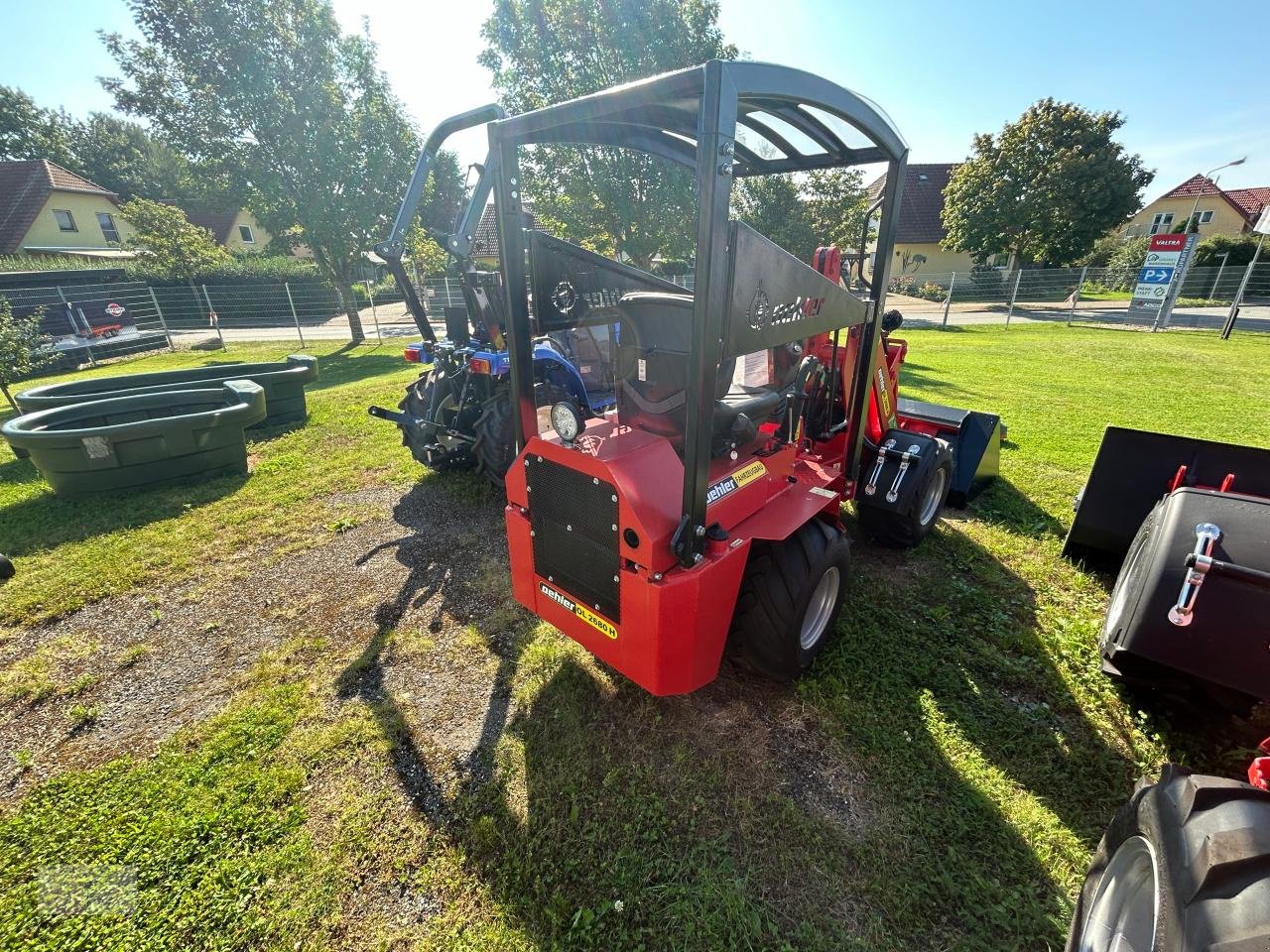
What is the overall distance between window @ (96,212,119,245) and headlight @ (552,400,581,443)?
40028mm

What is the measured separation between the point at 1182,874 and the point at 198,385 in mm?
8581

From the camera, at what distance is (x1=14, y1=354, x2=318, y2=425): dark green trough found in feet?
18.7

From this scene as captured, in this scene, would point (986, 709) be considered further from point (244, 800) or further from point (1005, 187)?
point (1005, 187)

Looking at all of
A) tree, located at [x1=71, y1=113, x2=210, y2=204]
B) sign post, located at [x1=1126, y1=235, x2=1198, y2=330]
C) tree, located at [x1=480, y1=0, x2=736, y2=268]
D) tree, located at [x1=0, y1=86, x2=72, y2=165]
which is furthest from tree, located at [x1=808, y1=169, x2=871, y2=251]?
tree, located at [x1=0, y1=86, x2=72, y2=165]

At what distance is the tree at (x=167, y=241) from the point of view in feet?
60.8

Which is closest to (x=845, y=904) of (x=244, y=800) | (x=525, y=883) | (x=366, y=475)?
(x=525, y=883)

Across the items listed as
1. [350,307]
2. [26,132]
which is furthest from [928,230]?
[26,132]

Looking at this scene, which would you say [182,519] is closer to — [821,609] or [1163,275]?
[821,609]

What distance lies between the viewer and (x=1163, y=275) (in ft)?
51.2

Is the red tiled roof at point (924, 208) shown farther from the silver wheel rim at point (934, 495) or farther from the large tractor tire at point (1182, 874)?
the large tractor tire at point (1182, 874)

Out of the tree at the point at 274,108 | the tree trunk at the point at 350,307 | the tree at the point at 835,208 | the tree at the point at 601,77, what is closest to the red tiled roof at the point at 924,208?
the tree at the point at 835,208

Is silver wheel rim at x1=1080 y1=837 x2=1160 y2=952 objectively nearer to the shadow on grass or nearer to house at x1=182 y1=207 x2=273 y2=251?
the shadow on grass

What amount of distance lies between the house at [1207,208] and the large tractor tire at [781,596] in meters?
45.7

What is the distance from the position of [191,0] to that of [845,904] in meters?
19.8
